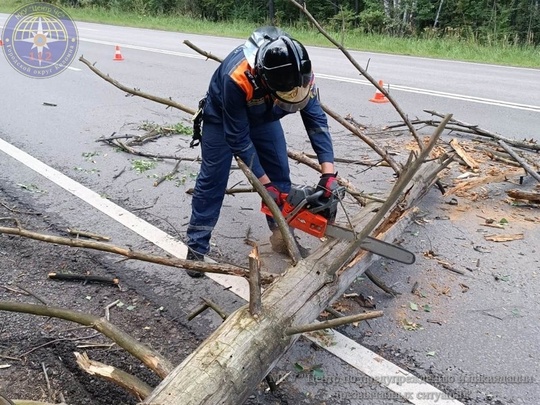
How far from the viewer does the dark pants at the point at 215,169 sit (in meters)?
3.29

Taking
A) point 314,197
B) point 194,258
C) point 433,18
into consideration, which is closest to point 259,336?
point 314,197

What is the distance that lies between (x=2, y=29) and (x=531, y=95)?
57.9 feet

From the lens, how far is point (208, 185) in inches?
133

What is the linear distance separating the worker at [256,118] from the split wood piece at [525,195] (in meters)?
1.95

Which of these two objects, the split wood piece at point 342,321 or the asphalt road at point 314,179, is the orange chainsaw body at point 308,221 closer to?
the asphalt road at point 314,179

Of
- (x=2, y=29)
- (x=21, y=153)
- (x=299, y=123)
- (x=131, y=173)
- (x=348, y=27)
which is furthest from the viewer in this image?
(x=348, y=27)

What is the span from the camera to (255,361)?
1999mm

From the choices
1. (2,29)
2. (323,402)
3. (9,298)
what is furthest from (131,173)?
(2,29)

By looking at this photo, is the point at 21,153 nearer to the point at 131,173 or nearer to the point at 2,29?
the point at 131,173

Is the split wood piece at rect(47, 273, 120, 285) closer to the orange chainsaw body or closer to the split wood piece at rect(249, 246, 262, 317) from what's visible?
the orange chainsaw body

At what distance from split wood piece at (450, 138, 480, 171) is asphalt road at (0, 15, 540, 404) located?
0.79m

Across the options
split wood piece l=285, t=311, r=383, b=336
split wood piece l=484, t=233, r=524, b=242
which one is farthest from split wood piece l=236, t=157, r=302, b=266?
split wood piece l=484, t=233, r=524, b=242

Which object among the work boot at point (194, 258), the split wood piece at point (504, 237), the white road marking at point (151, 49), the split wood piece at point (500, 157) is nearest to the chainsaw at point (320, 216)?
the work boot at point (194, 258)

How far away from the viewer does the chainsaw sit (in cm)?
280
